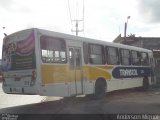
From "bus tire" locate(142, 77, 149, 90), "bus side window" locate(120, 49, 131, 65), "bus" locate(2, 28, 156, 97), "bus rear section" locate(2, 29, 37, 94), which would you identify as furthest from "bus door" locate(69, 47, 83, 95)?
"bus tire" locate(142, 77, 149, 90)

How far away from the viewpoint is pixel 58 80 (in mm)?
14586

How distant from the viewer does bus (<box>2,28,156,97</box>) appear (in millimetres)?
13820

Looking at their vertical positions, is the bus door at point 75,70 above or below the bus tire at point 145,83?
above

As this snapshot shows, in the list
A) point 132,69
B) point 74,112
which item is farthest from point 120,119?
point 132,69

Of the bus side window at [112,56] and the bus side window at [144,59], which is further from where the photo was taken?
the bus side window at [144,59]

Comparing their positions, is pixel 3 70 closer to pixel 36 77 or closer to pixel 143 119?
pixel 36 77

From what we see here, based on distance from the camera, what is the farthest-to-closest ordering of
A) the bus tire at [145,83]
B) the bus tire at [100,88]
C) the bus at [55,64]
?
the bus tire at [145,83]
the bus tire at [100,88]
the bus at [55,64]

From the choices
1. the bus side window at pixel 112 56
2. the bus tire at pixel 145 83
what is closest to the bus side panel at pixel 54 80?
the bus side window at pixel 112 56

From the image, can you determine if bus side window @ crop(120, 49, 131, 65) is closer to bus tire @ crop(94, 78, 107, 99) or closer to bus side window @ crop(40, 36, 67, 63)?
bus tire @ crop(94, 78, 107, 99)

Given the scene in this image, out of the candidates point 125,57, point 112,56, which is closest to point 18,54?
point 112,56

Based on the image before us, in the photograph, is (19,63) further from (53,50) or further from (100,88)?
(100,88)

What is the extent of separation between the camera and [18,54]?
14.5 meters

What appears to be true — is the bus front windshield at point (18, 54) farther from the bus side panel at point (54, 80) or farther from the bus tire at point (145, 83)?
the bus tire at point (145, 83)

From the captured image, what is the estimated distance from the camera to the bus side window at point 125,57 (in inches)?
810
